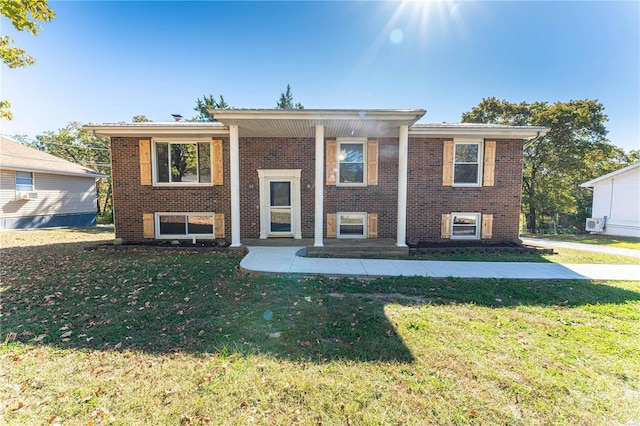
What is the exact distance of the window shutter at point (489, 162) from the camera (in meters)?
8.84

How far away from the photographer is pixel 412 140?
28.9ft

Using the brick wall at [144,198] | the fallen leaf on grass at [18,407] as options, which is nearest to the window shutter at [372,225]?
the brick wall at [144,198]

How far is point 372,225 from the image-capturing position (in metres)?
9.03

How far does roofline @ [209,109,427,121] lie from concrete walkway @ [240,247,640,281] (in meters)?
3.68

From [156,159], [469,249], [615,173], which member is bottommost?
[469,249]

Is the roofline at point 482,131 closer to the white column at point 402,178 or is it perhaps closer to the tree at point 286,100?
the white column at point 402,178

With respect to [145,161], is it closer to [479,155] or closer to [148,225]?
[148,225]

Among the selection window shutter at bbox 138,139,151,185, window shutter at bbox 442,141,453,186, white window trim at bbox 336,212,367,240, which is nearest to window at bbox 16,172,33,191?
window shutter at bbox 138,139,151,185

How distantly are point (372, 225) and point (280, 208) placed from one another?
3.22 metres

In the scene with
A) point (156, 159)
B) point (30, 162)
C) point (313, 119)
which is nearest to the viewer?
point (313, 119)

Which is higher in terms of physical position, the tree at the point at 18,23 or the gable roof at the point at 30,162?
the tree at the point at 18,23

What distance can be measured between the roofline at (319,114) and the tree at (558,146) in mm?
13382

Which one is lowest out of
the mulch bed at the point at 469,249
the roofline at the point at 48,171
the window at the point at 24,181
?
the mulch bed at the point at 469,249

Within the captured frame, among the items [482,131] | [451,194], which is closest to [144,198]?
[451,194]
